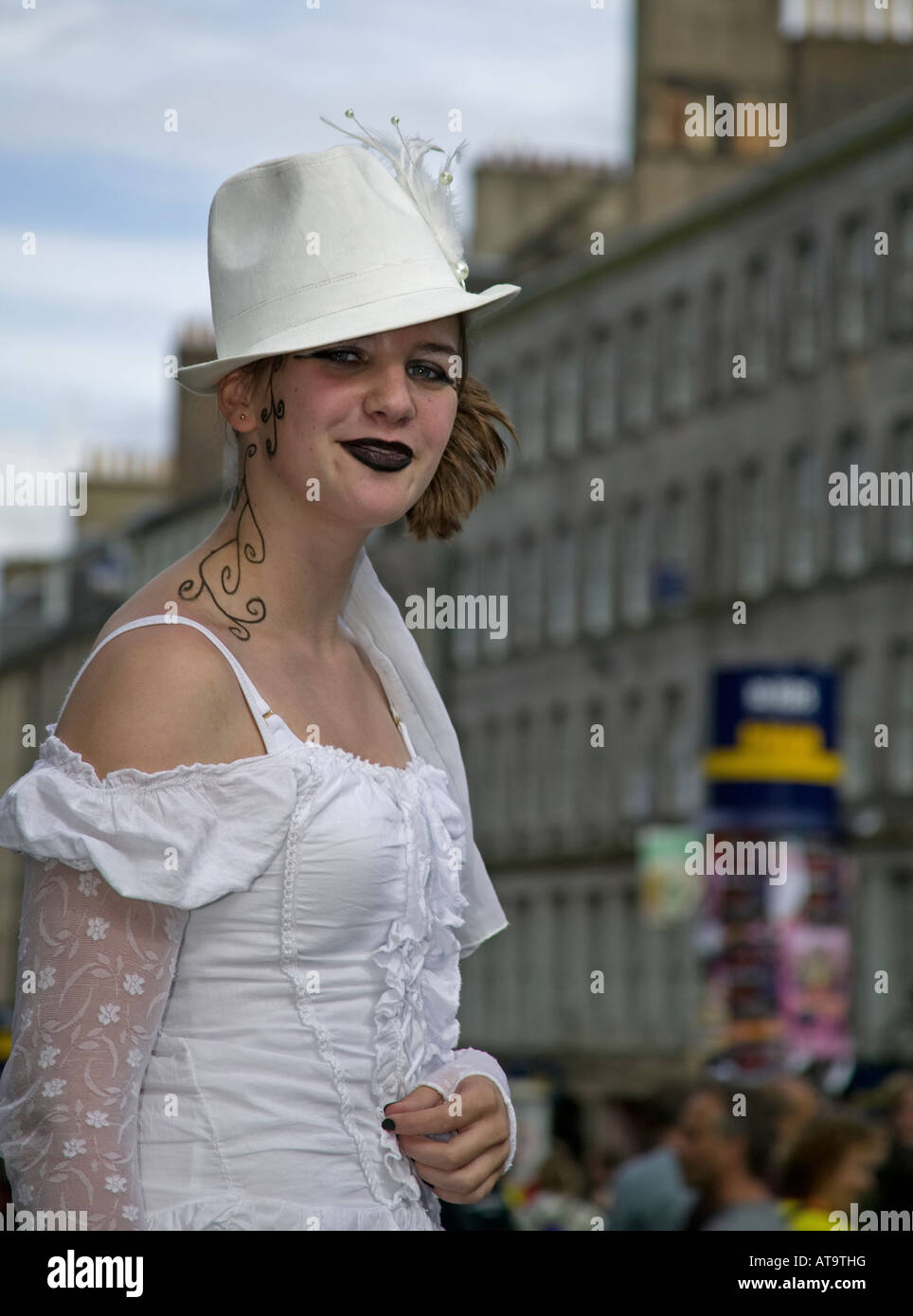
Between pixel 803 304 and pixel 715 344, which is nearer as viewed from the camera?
pixel 803 304

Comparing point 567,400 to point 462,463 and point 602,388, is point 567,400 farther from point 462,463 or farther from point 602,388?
point 462,463

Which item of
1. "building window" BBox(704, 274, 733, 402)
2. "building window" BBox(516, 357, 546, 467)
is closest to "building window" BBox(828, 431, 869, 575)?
Result: "building window" BBox(704, 274, 733, 402)

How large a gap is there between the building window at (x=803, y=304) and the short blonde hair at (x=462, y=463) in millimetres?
45253

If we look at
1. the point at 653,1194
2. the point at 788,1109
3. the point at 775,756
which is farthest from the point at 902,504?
the point at 653,1194

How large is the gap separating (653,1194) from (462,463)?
7.47 meters

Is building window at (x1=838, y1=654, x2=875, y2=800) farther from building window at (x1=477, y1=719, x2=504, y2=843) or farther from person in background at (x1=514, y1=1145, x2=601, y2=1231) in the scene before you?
person in background at (x1=514, y1=1145, x2=601, y2=1231)

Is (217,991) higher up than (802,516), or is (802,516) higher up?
(802,516)

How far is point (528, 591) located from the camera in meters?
58.8

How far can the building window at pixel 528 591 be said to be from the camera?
192 feet

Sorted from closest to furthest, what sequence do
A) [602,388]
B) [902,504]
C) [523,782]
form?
[902,504] → [602,388] → [523,782]

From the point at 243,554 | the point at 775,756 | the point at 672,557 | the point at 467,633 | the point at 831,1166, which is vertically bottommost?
the point at 831,1166

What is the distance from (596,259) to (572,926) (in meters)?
14.6

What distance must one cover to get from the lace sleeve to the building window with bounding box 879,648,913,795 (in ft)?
133

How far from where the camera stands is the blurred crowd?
864cm
